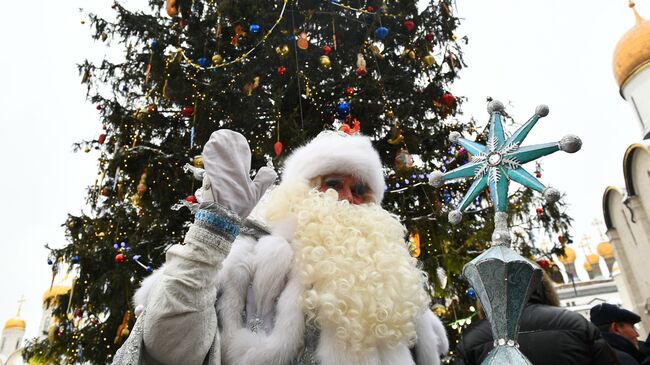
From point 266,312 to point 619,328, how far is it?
3.14 metres

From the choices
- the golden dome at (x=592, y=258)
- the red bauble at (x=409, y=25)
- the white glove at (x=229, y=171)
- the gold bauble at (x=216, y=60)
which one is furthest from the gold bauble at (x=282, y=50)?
the golden dome at (x=592, y=258)

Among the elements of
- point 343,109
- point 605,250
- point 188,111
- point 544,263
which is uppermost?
point 188,111

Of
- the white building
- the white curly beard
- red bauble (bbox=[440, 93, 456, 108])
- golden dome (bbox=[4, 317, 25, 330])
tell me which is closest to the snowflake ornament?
the white curly beard

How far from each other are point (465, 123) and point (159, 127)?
446 cm

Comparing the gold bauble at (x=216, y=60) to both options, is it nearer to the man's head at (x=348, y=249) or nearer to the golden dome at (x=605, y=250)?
the man's head at (x=348, y=249)

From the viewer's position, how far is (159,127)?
621 centimetres

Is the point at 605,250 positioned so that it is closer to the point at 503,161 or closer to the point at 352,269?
the point at 503,161

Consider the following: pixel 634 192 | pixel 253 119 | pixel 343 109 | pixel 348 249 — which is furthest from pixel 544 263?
pixel 634 192

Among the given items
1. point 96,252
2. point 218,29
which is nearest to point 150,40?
point 218,29

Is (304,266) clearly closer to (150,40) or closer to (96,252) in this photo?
(96,252)

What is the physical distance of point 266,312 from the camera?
1765mm

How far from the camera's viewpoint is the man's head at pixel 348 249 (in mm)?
1760

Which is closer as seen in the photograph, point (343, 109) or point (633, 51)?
point (343, 109)

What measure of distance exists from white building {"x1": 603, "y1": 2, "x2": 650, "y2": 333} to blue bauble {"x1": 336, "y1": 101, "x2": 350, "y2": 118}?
49.8 feet
